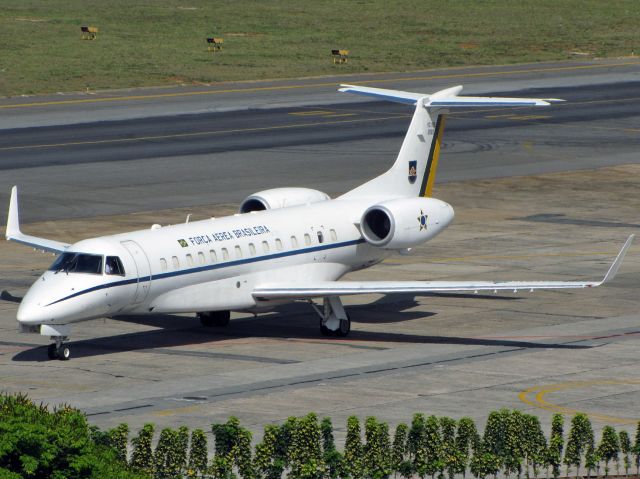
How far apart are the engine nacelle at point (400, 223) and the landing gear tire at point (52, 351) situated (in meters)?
8.70

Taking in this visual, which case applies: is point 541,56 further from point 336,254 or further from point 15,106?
point 336,254

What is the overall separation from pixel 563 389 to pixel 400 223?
8.16 m

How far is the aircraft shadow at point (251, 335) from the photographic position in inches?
1326

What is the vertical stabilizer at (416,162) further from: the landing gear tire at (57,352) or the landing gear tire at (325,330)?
the landing gear tire at (57,352)

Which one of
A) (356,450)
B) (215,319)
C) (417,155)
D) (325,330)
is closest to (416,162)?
(417,155)

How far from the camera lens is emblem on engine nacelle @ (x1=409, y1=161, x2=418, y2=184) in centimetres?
4022

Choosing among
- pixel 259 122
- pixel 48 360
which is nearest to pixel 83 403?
pixel 48 360

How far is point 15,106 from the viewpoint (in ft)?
260

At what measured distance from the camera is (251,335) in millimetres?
35500

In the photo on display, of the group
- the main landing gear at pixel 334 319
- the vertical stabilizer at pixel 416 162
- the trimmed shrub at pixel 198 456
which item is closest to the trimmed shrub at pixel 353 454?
the trimmed shrub at pixel 198 456

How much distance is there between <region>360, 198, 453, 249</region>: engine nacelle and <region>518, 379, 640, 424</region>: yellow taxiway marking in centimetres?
773

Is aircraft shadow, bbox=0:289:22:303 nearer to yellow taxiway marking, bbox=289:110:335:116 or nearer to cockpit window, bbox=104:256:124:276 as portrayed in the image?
cockpit window, bbox=104:256:124:276

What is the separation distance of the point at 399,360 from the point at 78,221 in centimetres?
2054

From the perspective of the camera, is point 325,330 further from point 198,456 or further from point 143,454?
point 143,454
